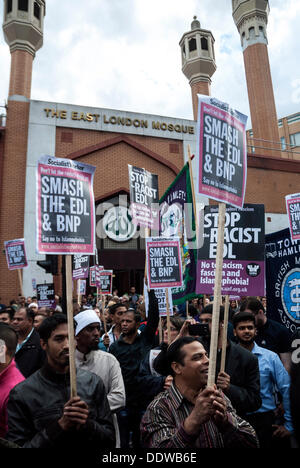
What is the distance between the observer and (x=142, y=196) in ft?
21.4

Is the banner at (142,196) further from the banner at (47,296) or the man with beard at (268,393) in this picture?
the banner at (47,296)

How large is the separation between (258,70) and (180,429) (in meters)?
27.1

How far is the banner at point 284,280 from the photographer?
16.3ft

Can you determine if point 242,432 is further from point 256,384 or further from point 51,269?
point 51,269

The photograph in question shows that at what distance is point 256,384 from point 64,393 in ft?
5.23

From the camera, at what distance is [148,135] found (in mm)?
18609

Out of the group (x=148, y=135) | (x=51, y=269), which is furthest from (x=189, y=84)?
(x=51, y=269)

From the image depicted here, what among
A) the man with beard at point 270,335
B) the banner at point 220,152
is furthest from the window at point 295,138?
the banner at point 220,152

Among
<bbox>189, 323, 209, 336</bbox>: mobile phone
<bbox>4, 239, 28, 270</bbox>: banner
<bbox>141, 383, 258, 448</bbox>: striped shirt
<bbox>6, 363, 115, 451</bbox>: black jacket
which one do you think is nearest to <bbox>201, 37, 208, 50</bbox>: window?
<bbox>4, 239, 28, 270</bbox>: banner

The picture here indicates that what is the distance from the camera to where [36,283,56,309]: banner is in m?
9.37

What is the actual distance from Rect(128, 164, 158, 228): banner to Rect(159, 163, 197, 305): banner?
30 cm

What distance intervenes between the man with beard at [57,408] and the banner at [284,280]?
133 inches

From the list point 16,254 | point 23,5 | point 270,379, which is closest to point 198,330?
point 270,379

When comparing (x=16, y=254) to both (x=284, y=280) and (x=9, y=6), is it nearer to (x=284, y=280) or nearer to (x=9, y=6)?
(x=284, y=280)
